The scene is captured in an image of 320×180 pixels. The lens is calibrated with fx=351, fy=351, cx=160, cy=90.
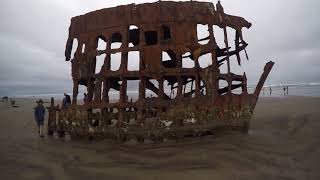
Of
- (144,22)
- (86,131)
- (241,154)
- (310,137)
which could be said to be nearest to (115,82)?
(86,131)

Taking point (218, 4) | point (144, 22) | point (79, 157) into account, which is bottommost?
point (79, 157)

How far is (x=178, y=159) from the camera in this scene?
21.0ft

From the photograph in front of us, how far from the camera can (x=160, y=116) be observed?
7.24m

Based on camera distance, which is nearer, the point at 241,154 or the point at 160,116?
the point at 241,154

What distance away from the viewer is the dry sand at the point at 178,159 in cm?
575

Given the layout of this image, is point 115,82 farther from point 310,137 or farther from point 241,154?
point 310,137

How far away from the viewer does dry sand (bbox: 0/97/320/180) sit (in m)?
5.75

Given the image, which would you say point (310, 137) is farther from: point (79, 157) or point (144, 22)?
point (79, 157)

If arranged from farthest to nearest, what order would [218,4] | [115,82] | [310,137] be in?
[115,82], [310,137], [218,4]

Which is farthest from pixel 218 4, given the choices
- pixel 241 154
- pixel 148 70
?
pixel 241 154

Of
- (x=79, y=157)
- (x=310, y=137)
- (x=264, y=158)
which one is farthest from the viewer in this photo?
(x=310, y=137)

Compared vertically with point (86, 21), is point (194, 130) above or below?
below

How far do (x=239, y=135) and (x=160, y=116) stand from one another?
6.62 feet

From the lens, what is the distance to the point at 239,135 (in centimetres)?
800
